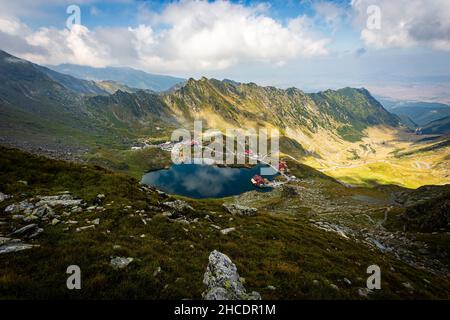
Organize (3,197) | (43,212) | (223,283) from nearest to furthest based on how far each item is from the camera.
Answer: (223,283), (43,212), (3,197)

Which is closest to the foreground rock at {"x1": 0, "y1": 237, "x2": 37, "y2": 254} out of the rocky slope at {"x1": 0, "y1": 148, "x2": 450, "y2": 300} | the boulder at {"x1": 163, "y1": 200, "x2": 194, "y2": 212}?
the rocky slope at {"x1": 0, "y1": 148, "x2": 450, "y2": 300}

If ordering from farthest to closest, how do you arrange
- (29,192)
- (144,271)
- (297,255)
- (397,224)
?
(397,224) < (29,192) < (297,255) < (144,271)

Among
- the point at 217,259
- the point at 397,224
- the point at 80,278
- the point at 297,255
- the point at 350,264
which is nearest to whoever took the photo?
the point at 80,278

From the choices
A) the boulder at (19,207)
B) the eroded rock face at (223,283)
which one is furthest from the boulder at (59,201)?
the eroded rock face at (223,283)

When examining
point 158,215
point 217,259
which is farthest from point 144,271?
point 158,215

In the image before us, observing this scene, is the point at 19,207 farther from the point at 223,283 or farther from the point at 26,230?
the point at 223,283

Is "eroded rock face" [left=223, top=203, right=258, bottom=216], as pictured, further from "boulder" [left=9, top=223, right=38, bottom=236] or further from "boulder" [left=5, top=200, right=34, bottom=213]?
"boulder" [left=9, top=223, right=38, bottom=236]

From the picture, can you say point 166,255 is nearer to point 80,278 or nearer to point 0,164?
point 80,278

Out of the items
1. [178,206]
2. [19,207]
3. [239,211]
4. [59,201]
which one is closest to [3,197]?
[19,207]
